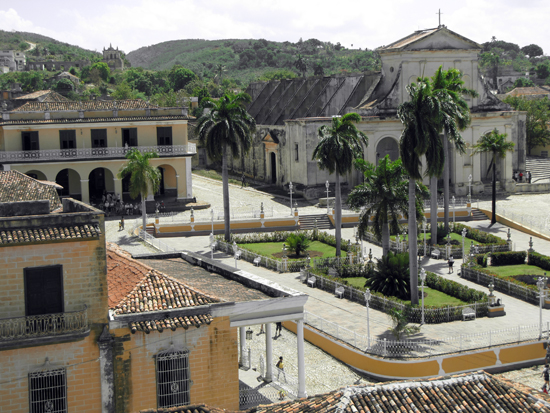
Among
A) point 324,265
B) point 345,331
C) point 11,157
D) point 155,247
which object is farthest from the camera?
point 11,157

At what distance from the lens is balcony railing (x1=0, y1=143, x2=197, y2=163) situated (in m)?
49.7

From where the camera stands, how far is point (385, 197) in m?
33.2

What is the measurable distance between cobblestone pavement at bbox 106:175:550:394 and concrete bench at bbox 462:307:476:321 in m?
0.33

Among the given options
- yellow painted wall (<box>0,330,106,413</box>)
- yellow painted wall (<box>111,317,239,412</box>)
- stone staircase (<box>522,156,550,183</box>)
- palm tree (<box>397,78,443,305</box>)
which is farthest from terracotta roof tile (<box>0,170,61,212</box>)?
stone staircase (<box>522,156,550,183</box>)

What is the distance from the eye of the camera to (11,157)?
163ft

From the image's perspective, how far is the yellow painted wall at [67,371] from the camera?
16875 millimetres

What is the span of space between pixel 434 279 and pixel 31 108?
34.3 m

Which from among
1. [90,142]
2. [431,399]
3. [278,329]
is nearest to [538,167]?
[90,142]

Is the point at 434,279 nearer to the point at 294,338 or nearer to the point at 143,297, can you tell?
the point at 294,338

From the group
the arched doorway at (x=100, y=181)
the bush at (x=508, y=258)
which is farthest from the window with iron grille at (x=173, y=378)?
the arched doorway at (x=100, y=181)

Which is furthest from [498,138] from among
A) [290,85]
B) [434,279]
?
[290,85]

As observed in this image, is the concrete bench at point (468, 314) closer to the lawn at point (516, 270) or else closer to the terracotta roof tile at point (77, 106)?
the lawn at point (516, 270)

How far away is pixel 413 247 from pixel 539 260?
11.5 meters

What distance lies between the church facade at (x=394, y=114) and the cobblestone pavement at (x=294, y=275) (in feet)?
10.6
